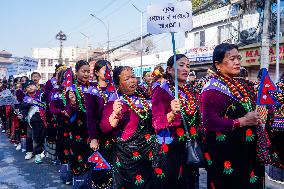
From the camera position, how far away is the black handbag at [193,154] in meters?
3.60

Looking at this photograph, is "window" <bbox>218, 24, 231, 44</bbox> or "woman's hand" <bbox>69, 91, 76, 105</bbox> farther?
"window" <bbox>218, 24, 231, 44</bbox>

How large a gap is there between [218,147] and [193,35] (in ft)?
82.5

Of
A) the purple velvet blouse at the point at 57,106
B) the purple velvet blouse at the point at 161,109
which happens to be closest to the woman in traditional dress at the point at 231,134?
the purple velvet blouse at the point at 161,109

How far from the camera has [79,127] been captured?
5.68 m

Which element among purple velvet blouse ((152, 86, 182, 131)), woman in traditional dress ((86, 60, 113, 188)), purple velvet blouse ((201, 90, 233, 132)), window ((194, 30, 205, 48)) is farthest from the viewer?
window ((194, 30, 205, 48))

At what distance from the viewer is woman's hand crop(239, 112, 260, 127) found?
3.10 meters

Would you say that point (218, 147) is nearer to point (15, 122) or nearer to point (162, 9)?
point (162, 9)

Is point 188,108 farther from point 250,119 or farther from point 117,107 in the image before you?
point 250,119

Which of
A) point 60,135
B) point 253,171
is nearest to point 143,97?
point 253,171

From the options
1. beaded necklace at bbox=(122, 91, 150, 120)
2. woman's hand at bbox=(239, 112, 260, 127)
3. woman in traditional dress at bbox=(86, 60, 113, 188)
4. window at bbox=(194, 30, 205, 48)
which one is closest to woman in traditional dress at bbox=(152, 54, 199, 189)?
beaded necklace at bbox=(122, 91, 150, 120)

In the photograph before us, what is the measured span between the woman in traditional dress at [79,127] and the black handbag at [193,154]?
88.4 inches

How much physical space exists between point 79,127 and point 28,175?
93.6 inches

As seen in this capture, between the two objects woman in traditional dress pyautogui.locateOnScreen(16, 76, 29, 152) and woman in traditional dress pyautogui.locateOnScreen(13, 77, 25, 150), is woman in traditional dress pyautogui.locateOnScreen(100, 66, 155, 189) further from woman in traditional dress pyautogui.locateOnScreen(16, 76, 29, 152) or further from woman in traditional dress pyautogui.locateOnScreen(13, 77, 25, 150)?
woman in traditional dress pyautogui.locateOnScreen(13, 77, 25, 150)

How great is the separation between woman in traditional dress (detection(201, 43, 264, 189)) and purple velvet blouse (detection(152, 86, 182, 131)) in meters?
0.54
